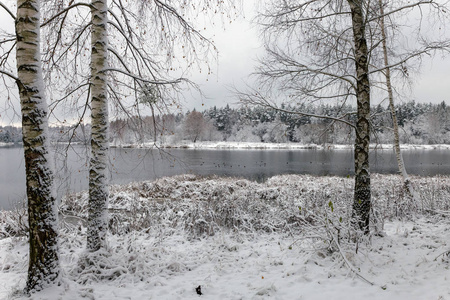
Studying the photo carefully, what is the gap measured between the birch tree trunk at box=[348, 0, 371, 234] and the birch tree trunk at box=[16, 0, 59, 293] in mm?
4692

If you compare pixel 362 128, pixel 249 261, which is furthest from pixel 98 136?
pixel 362 128

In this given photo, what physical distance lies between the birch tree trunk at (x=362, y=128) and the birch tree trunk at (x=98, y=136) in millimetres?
4262

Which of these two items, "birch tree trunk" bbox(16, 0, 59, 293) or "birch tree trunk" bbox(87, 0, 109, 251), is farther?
"birch tree trunk" bbox(87, 0, 109, 251)

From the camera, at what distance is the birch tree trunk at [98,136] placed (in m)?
3.92

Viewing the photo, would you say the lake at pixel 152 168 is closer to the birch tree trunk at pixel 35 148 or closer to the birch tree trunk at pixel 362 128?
the birch tree trunk at pixel 35 148

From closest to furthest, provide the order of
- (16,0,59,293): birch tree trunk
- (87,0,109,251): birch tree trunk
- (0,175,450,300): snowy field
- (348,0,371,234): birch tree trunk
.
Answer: (16,0,59,293): birch tree trunk
(0,175,450,300): snowy field
(87,0,109,251): birch tree trunk
(348,0,371,234): birch tree trunk

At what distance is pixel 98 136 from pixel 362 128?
4.49 meters

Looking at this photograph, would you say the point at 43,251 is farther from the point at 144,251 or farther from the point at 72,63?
the point at 72,63

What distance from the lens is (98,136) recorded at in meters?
3.93

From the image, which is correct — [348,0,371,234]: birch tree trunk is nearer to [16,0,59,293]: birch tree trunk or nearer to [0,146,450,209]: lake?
[0,146,450,209]: lake

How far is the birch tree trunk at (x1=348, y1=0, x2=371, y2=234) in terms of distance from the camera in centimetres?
461

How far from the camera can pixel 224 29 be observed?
4.30 metres

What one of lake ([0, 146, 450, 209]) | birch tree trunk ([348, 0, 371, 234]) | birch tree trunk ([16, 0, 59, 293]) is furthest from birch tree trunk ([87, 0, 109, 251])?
birch tree trunk ([348, 0, 371, 234])

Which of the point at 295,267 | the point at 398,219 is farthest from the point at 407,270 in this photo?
the point at 398,219
